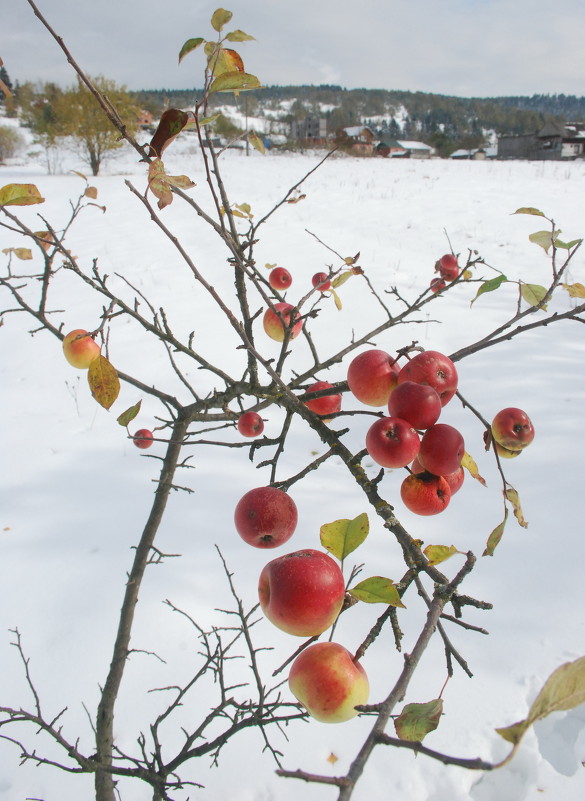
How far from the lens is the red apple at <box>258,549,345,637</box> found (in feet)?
2.08

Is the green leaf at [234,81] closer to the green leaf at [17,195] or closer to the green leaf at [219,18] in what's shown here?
the green leaf at [219,18]

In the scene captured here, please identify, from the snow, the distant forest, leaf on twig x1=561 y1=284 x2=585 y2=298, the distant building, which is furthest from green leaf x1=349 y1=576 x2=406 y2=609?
the distant forest

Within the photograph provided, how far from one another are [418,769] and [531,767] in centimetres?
38

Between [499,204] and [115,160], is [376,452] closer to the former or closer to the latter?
[499,204]

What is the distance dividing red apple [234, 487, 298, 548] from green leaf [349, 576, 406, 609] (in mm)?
217

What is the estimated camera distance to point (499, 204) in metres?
9.16

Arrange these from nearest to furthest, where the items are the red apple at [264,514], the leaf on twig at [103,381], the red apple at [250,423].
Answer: the red apple at [264,514]
the leaf on twig at [103,381]
the red apple at [250,423]

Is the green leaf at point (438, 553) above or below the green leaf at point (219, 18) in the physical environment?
below

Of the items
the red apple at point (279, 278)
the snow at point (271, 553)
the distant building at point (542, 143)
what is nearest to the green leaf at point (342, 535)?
the snow at point (271, 553)

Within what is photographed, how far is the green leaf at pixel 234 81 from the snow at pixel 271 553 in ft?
0.72

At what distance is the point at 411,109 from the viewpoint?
89062 millimetres

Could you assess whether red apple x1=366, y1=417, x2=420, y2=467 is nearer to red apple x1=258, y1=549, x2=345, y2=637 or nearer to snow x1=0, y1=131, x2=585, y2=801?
red apple x1=258, y1=549, x2=345, y2=637

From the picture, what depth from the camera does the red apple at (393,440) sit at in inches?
27.5

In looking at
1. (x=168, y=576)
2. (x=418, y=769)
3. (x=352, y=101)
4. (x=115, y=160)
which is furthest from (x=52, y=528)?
(x=352, y=101)
